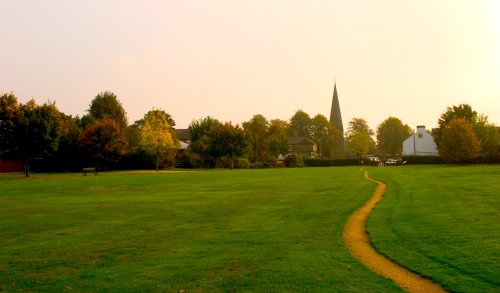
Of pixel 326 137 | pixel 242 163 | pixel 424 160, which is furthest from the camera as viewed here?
pixel 326 137

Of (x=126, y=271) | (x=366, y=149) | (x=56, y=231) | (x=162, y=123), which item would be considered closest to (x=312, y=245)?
(x=126, y=271)

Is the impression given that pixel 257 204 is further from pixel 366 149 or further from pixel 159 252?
pixel 366 149

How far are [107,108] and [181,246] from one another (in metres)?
92.0

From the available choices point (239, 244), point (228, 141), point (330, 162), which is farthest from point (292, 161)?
point (239, 244)

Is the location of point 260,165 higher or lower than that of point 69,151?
lower

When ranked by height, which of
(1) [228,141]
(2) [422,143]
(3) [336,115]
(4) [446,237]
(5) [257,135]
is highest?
(3) [336,115]

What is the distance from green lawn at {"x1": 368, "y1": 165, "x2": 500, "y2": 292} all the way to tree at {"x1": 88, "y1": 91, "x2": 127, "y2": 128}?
84955mm

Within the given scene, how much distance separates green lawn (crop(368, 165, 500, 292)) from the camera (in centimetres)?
1020

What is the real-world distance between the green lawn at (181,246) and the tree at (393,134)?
133281 mm

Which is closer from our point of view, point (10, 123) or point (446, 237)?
point (446, 237)

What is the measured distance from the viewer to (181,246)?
13766 millimetres

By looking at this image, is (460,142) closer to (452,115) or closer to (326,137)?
(452,115)

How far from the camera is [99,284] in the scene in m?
10.1

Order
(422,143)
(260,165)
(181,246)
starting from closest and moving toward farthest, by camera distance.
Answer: (181,246) → (260,165) → (422,143)
